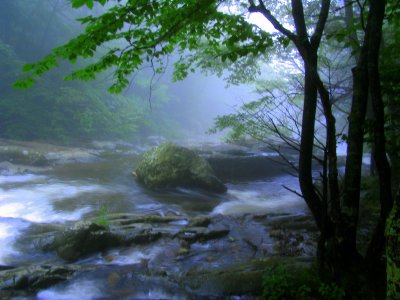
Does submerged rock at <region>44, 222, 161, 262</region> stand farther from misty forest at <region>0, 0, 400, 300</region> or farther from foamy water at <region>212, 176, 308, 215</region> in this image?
foamy water at <region>212, 176, 308, 215</region>

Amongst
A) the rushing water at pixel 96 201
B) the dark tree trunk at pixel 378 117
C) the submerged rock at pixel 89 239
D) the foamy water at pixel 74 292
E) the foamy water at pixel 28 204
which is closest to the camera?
the dark tree trunk at pixel 378 117

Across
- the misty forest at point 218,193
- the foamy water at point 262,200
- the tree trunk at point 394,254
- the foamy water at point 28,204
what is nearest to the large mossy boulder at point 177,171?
the misty forest at point 218,193

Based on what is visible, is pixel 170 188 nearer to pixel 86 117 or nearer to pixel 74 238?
pixel 74 238

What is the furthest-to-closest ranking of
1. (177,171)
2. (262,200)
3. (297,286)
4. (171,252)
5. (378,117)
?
(177,171) → (262,200) → (171,252) → (297,286) → (378,117)

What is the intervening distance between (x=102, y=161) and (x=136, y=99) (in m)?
17.0

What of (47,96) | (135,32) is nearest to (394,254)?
(135,32)

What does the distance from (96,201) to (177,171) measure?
10.1 ft

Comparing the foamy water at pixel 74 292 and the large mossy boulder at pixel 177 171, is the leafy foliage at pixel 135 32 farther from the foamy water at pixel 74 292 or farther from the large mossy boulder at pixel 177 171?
the large mossy boulder at pixel 177 171

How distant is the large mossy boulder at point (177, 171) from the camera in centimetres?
1245

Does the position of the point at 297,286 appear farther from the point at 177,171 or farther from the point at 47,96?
the point at 47,96

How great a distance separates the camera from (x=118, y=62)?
4.04 m

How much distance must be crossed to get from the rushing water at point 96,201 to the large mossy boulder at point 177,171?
0.39m

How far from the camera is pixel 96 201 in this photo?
34.8ft

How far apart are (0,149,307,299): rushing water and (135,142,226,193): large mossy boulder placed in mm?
392
